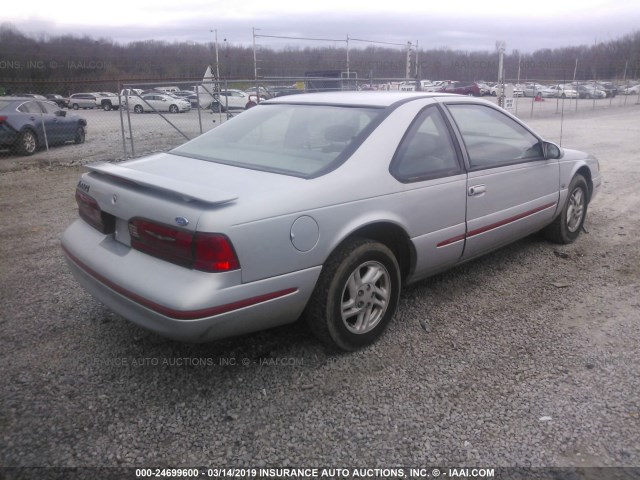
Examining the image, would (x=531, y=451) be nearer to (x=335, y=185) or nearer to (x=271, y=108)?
(x=335, y=185)

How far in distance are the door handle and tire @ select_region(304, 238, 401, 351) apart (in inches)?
34.4

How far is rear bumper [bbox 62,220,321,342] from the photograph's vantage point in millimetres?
2590

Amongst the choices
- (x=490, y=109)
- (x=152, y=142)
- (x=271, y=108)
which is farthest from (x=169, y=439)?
(x=152, y=142)

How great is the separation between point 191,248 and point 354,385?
46.8 inches

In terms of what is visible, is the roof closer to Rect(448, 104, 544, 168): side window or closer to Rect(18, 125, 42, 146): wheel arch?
Rect(448, 104, 544, 168): side window

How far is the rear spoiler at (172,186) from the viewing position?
2.65 meters

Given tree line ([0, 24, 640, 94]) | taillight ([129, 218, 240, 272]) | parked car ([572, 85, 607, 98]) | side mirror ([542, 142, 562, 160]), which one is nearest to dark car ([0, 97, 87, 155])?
tree line ([0, 24, 640, 94])

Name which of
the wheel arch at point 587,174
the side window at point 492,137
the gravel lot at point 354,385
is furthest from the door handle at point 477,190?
the wheel arch at point 587,174

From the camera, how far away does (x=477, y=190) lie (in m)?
3.94

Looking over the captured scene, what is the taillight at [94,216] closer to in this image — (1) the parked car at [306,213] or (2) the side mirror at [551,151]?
(1) the parked car at [306,213]

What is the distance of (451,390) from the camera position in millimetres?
2939

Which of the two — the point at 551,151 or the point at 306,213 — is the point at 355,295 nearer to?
the point at 306,213

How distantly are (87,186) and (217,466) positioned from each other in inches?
76.2

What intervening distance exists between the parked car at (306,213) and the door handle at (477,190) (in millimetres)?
13
